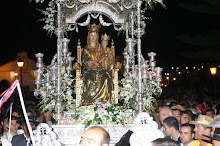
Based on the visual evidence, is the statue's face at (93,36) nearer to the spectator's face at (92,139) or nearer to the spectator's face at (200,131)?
the spectator's face at (200,131)

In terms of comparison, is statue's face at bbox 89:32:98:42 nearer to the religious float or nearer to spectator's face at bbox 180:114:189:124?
the religious float

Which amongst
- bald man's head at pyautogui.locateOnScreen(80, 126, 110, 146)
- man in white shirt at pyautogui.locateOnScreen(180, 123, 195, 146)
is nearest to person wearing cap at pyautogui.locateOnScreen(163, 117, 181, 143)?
man in white shirt at pyautogui.locateOnScreen(180, 123, 195, 146)

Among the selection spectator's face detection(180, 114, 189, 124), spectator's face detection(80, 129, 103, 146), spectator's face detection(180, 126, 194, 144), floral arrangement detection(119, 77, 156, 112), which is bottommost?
spectator's face detection(180, 126, 194, 144)

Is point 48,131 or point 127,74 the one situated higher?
point 127,74

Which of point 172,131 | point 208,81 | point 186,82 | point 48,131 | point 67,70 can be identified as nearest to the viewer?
point 48,131

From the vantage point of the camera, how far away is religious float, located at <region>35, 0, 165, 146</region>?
9.72 metres

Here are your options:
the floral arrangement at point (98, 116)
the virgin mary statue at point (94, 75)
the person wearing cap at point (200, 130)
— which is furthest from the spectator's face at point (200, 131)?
the virgin mary statue at point (94, 75)

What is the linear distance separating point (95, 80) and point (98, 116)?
93.0 inches

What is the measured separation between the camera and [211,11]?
30.4 metres

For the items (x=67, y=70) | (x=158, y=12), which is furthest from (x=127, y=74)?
(x=158, y=12)

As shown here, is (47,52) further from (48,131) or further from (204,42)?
(48,131)

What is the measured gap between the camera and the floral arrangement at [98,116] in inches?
382

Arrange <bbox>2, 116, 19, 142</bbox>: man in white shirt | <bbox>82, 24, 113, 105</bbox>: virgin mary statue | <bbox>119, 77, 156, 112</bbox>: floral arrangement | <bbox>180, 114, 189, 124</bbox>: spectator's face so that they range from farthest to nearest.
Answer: <bbox>82, 24, 113, 105</bbox>: virgin mary statue, <bbox>119, 77, 156, 112</bbox>: floral arrangement, <bbox>180, 114, 189, 124</bbox>: spectator's face, <bbox>2, 116, 19, 142</bbox>: man in white shirt

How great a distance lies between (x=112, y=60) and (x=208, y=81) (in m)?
33.4
